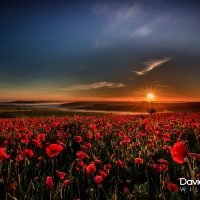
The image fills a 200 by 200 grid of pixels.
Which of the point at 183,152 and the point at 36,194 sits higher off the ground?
the point at 183,152

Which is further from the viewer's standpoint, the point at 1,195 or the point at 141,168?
the point at 141,168

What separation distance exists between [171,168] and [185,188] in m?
1.28

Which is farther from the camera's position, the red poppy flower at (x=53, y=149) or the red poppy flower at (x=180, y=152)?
the red poppy flower at (x=53, y=149)

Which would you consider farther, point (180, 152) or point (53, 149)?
point (53, 149)

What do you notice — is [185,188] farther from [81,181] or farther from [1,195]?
[1,195]

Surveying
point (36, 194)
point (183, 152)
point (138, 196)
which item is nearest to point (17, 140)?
point (36, 194)

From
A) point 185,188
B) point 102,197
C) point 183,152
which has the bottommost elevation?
point 102,197

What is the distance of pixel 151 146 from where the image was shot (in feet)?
18.8

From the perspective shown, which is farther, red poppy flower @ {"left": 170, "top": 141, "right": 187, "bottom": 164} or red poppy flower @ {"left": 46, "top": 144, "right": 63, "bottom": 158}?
red poppy flower @ {"left": 46, "top": 144, "right": 63, "bottom": 158}

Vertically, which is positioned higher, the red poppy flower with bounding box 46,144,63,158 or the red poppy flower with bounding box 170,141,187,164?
the red poppy flower with bounding box 170,141,187,164

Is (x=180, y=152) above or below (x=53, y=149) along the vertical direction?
above

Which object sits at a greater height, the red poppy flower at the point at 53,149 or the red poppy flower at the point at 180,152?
the red poppy flower at the point at 180,152

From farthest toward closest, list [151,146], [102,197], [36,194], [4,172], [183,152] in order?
[151,146], [4,172], [102,197], [36,194], [183,152]

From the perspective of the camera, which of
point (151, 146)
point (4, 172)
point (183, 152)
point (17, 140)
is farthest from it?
point (17, 140)
